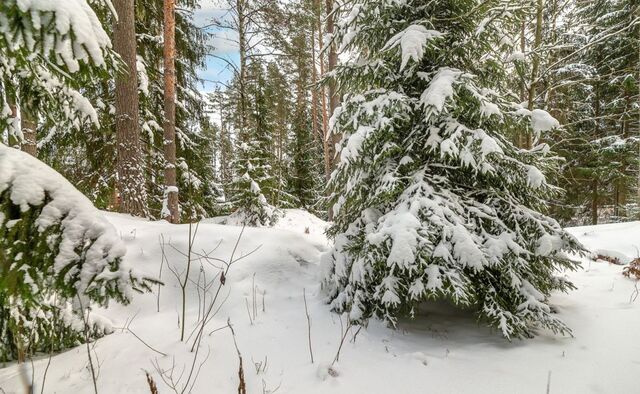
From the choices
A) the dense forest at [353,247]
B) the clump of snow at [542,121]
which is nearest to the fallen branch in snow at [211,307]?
the dense forest at [353,247]

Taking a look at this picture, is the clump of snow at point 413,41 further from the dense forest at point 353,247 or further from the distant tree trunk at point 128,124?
the distant tree trunk at point 128,124

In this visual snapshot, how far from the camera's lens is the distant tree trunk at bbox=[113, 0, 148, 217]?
18.0 ft

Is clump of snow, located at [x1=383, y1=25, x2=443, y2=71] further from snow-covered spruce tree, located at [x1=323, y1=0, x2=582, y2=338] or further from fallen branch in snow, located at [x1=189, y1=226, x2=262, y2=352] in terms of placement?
fallen branch in snow, located at [x1=189, y1=226, x2=262, y2=352]

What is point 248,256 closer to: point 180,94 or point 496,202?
point 496,202

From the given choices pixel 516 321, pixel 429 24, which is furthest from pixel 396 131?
pixel 516 321

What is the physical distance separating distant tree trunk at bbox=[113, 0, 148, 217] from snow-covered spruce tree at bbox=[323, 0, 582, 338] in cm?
389

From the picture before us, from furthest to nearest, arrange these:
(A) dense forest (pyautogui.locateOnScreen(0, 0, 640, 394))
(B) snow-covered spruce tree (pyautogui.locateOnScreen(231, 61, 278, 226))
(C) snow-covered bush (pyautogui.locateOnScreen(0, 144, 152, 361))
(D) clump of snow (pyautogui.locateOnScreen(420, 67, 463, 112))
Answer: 1. (B) snow-covered spruce tree (pyautogui.locateOnScreen(231, 61, 278, 226))
2. (D) clump of snow (pyautogui.locateOnScreen(420, 67, 463, 112))
3. (A) dense forest (pyautogui.locateOnScreen(0, 0, 640, 394))
4. (C) snow-covered bush (pyautogui.locateOnScreen(0, 144, 152, 361))

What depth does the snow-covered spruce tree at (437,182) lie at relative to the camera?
2.82 m

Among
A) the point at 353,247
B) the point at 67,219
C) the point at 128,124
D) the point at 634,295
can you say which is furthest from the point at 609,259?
the point at 128,124

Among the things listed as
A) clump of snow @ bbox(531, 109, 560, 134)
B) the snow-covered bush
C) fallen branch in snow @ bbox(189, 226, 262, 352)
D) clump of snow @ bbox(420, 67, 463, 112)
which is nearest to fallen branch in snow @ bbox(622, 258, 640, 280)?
clump of snow @ bbox(531, 109, 560, 134)

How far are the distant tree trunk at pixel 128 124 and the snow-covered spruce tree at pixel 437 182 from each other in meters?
3.89

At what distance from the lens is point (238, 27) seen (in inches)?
403

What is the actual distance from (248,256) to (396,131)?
95.8 inches

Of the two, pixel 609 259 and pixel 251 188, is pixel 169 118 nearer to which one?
pixel 251 188
